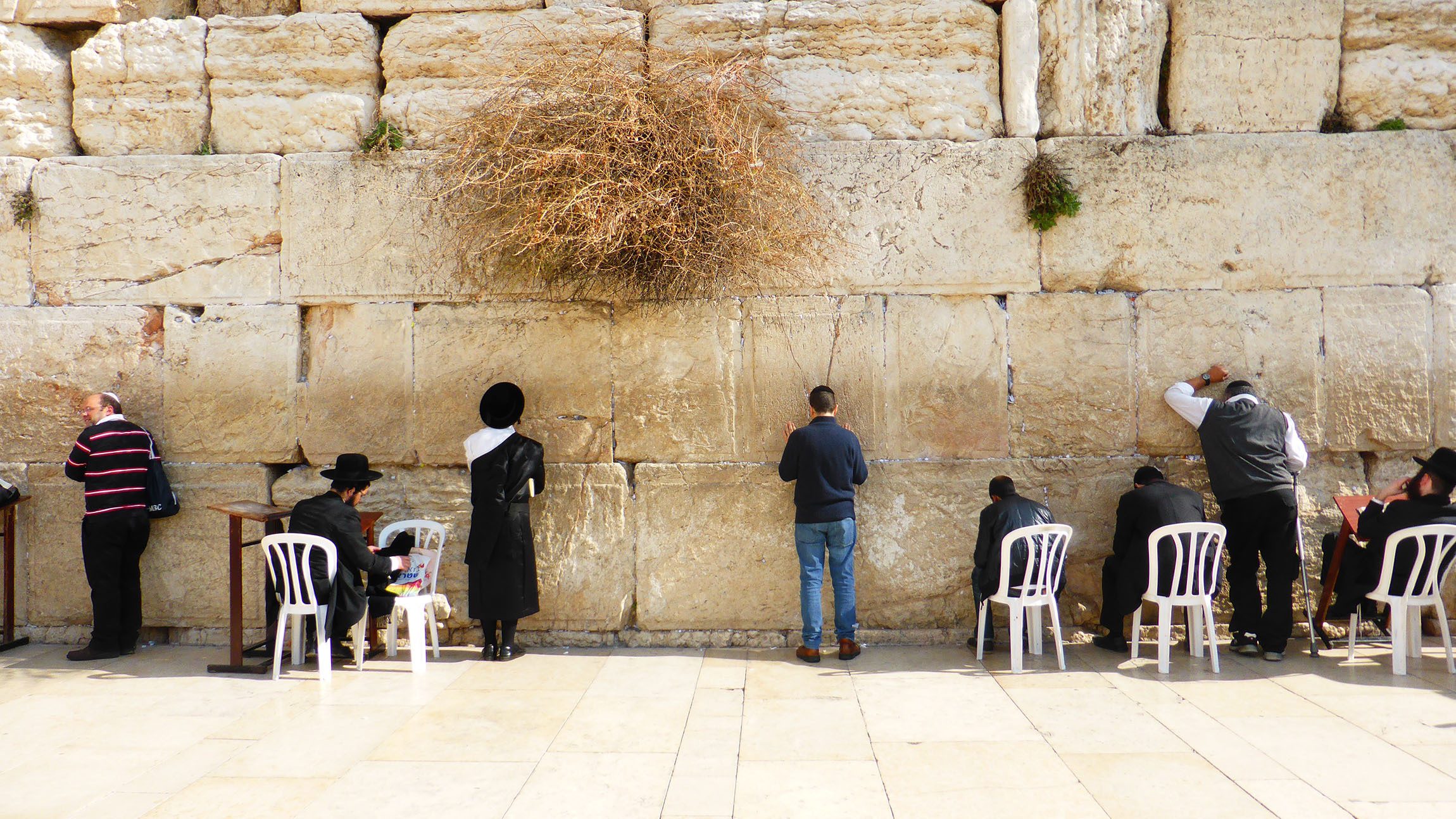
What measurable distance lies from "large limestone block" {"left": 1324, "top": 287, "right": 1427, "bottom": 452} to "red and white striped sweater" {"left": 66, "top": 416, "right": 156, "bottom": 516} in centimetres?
685

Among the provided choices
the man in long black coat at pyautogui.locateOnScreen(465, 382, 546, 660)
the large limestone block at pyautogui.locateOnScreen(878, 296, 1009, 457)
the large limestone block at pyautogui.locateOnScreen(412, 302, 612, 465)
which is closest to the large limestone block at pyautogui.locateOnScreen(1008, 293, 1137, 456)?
the large limestone block at pyautogui.locateOnScreen(878, 296, 1009, 457)

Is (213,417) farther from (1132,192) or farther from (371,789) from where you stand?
(1132,192)

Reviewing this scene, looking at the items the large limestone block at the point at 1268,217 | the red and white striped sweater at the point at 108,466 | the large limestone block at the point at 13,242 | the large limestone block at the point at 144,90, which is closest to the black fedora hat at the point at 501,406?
the red and white striped sweater at the point at 108,466

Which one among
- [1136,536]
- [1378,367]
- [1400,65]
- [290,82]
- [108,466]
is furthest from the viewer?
[290,82]

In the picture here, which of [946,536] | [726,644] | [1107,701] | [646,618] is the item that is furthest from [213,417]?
[1107,701]

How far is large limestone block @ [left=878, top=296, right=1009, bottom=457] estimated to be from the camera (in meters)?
4.79

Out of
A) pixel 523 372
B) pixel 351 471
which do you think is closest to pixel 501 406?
pixel 523 372

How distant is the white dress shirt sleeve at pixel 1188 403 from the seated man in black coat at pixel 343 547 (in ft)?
14.3

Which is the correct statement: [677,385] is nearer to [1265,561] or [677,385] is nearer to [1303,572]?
[1265,561]

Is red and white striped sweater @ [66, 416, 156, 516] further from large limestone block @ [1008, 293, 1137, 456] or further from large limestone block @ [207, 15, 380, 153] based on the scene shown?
large limestone block @ [1008, 293, 1137, 456]

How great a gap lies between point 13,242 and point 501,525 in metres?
3.60

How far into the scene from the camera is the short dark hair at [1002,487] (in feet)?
14.3

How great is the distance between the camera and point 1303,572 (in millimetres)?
4477

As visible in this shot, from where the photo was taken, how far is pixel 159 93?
201 inches
